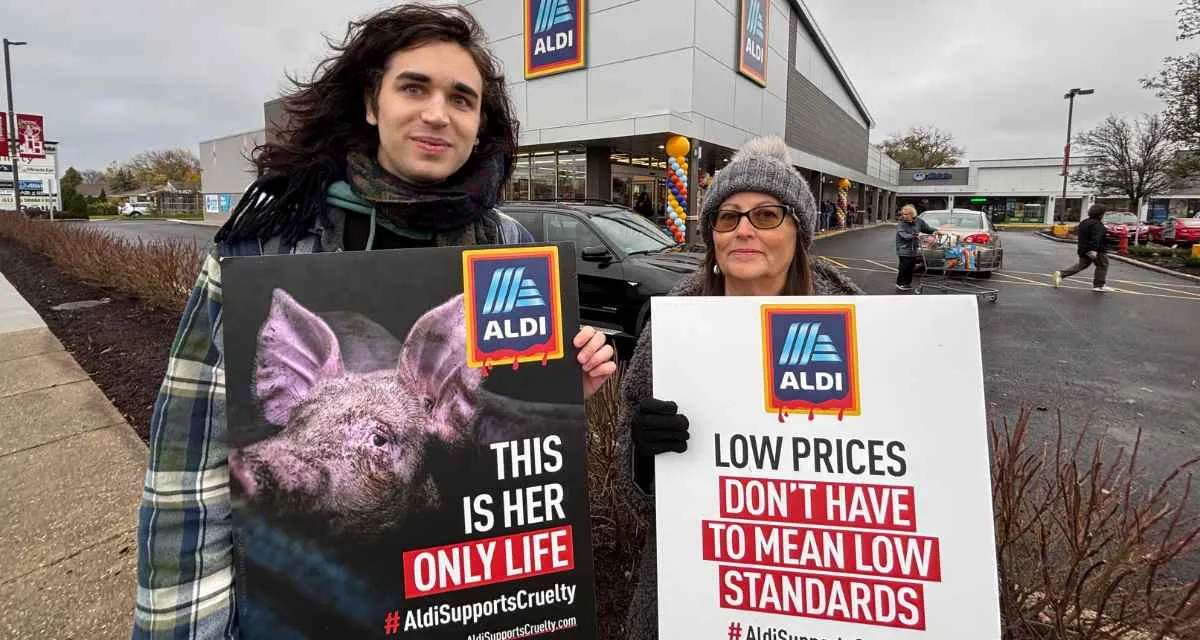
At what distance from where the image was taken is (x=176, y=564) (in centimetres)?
114

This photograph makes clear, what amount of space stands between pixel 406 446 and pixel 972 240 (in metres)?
15.4

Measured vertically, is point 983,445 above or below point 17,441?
above

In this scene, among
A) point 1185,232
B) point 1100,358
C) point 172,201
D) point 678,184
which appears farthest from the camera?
A: point 172,201

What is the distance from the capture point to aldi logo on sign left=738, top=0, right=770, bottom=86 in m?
19.6

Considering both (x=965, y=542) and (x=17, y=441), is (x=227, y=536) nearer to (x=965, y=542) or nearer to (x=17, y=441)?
(x=965, y=542)

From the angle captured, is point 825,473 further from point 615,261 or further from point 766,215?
point 615,261

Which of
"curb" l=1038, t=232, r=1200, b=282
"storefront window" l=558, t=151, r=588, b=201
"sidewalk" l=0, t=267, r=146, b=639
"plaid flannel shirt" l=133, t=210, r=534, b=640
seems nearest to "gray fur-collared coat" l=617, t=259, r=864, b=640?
"plaid flannel shirt" l=133, t=210, r=534, b=640

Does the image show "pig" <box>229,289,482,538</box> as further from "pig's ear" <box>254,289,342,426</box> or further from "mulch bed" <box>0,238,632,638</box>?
"mulch bed" <box>0,238,632,638</box>

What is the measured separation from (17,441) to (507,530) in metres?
4.50

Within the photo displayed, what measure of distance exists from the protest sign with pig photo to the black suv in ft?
15.5

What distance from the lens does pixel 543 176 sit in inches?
828

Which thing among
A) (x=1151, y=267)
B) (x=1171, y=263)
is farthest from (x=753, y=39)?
(x=1171, y=263)

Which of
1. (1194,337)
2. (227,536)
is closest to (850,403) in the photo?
(227,536)

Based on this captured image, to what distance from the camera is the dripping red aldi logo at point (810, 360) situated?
4.19 feet
